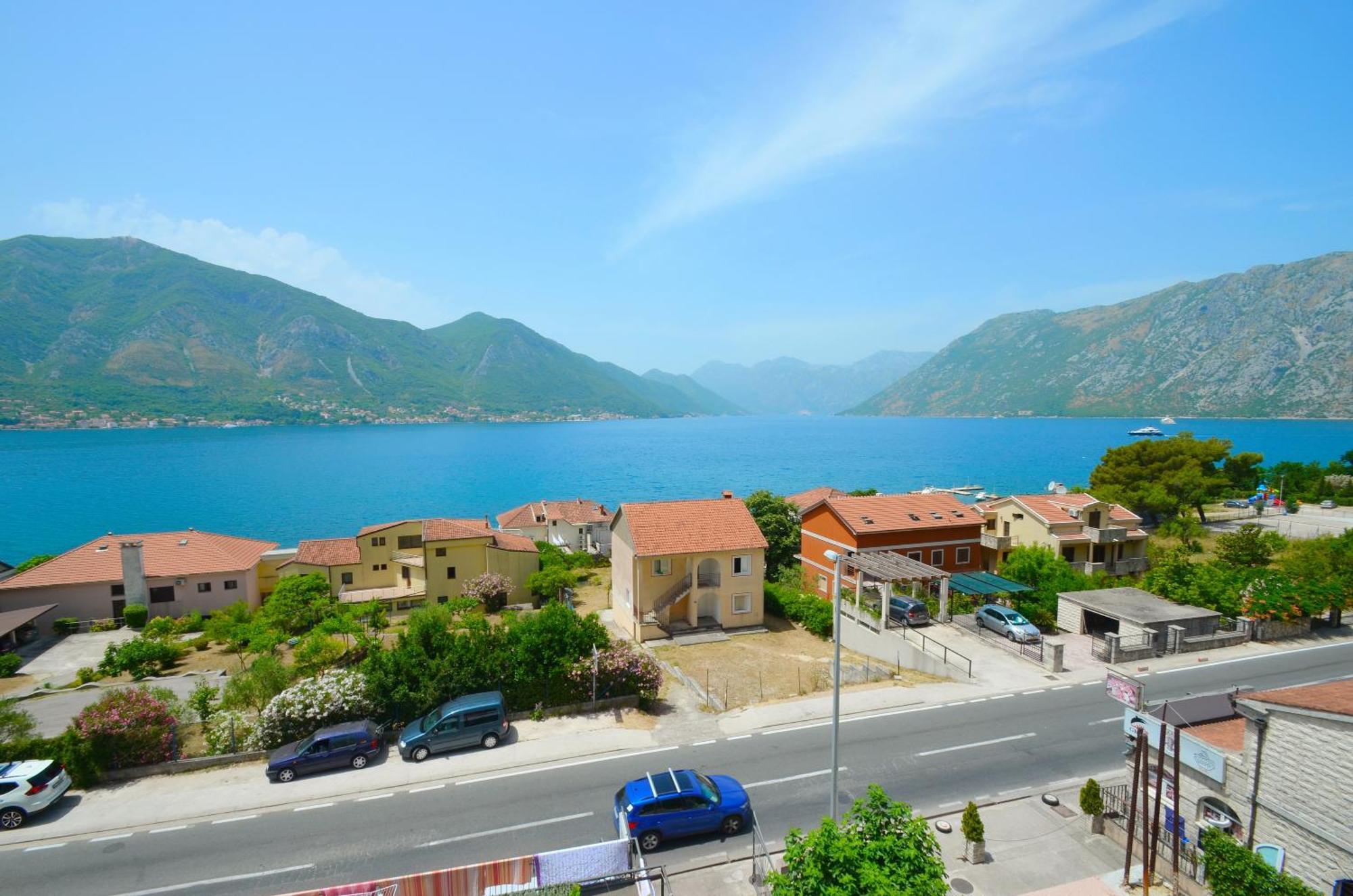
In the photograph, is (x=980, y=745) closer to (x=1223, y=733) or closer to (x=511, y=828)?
(x=1223, y=733)

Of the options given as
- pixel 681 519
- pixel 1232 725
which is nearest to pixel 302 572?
pixel 681 519

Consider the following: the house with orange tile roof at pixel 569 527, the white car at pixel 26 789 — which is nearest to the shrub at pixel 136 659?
the white car at pixel 26 789

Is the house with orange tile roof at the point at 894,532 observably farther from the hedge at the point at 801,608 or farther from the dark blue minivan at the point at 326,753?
the dark blue minivan at the point at 326,753

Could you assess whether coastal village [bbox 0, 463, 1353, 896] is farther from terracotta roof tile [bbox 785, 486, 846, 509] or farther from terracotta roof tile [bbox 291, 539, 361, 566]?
terracotta roof tile [bbox 785, 486, 846, 509]

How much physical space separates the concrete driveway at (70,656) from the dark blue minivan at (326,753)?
959 inches

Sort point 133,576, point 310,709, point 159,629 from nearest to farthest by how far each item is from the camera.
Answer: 1. point 310,709
2. point 159,629
3. point 133,576

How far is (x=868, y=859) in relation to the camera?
1041cm

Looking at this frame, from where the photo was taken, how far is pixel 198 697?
888 inches

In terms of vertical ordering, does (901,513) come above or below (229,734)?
above

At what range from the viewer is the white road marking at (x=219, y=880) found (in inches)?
563

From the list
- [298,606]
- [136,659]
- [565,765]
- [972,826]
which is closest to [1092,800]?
[972,826]

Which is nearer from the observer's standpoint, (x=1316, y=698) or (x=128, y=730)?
(x=1316, y=698)

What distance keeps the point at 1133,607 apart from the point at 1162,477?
1603 inches

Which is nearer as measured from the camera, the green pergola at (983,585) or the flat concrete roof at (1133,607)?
the flat concrete roof at (1133,607)
